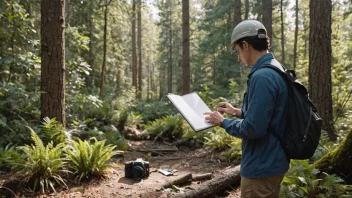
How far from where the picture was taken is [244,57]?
95.5 inches

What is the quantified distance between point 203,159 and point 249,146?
562 cm

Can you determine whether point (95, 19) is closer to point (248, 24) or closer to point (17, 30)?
point (17, 30)

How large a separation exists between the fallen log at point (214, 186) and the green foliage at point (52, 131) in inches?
129

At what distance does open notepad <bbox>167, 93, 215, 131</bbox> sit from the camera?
2719mm

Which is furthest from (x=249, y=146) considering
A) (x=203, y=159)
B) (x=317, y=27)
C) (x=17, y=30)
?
(x=17, y=30)

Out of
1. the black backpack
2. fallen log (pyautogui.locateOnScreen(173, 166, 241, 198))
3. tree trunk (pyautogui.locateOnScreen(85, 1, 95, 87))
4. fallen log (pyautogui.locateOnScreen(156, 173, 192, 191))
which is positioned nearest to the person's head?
the black backpack

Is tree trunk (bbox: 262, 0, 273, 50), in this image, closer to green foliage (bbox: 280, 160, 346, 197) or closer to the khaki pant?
green foliage (bbox: 280, 160, 346, 197)

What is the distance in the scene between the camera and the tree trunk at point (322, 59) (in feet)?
23.6

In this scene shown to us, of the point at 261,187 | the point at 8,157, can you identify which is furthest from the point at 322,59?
the point at 8,157

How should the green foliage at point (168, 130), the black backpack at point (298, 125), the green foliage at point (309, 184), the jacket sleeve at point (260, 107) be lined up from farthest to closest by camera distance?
the green foliage at point (168, 130), the green foliage at point (309, 184), the black backpack at point (298, 125), the jacket sleeve at point (260, 107)

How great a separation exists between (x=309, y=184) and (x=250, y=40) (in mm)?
2641

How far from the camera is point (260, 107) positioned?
2096 mm

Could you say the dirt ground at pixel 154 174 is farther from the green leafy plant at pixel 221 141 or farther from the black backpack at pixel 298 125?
the black backpack at pixel 298 125

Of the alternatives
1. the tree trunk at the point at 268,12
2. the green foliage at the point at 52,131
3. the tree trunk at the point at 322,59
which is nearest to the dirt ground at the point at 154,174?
the green foliage at the point at 52,131
